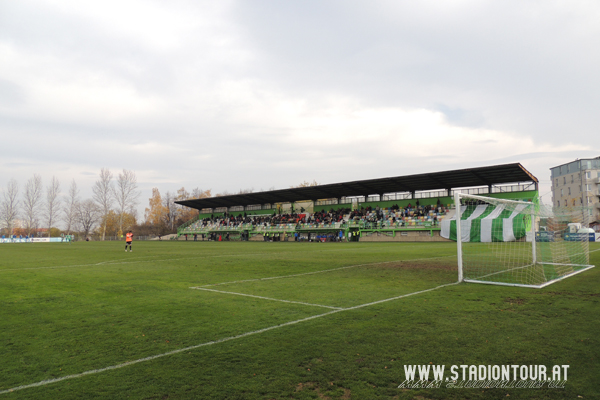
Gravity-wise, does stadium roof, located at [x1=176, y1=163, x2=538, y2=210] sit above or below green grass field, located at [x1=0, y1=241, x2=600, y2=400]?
above

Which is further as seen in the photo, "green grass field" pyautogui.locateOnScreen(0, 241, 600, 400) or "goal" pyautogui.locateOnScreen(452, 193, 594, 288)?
"goal" pyautogui.locateOnScreen(452, 193, 594, 288)

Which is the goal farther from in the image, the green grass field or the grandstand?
the grandstand

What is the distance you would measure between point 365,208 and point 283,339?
51.3m

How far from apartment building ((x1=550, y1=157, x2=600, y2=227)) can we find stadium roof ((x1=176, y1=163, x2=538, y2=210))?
4699cm

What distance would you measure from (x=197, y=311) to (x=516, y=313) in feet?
19.7

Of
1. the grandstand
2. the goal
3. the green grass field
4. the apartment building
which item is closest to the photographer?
the green grass field

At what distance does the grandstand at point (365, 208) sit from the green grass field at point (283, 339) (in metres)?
31.9

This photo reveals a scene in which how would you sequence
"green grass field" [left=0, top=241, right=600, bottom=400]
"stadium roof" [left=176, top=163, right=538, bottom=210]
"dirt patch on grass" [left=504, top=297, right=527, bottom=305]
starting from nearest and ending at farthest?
"green grass field" [left=0, top=241, right=600, bottom=400]
"dirt patch on grass" [left=504, top=297, right=527, bottom=305]
"stadium roof" [left=176, top=163, right=538, bottom=210]

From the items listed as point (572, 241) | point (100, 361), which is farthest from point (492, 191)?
point (100, 361)

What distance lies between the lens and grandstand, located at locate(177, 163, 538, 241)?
44.5m

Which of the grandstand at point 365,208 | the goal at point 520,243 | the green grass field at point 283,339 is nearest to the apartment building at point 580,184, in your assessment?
the grandstand at point 365,208

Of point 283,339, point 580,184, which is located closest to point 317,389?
point 283,339

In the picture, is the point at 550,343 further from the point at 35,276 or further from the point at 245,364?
the point at 35,276

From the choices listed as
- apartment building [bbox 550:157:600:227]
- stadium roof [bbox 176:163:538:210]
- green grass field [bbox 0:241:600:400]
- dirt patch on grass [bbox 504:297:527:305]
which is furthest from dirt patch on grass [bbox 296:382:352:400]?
apartment building [bbox 550:157:600:227]
